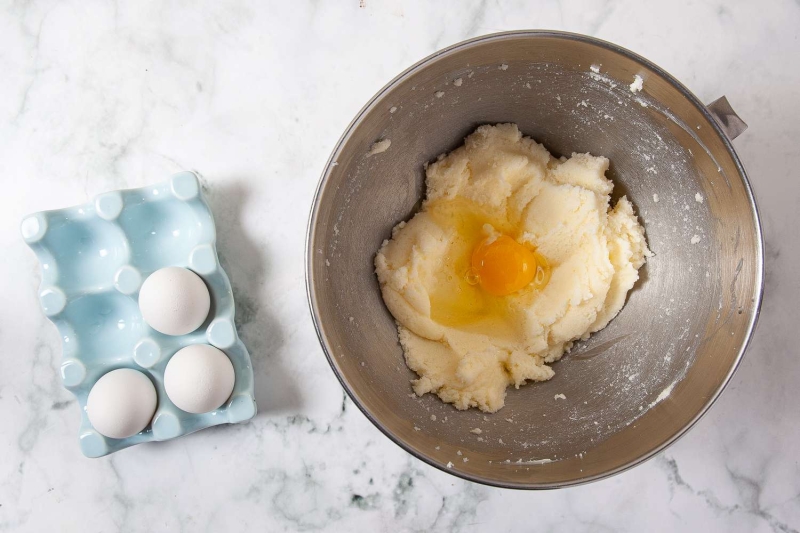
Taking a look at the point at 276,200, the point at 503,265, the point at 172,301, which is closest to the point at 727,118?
the point at 503,265

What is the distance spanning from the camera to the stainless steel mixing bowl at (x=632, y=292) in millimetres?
1227

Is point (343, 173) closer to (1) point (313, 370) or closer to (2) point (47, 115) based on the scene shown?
(1) point (313, 370)

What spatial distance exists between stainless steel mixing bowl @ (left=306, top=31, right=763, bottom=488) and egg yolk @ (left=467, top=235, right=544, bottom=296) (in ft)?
0.73

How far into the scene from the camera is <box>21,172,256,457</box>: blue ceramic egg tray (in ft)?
4.74

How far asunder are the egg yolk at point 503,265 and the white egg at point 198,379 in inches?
27.3

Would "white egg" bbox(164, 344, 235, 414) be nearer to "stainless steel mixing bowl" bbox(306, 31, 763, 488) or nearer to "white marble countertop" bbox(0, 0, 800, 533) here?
"white marble countertop" bbox(0, 0, 800, 533)

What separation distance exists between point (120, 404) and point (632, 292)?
1.30 meters

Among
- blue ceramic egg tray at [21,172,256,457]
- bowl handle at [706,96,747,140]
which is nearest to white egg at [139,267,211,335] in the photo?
blue ceramic egg tray at [21,172,256,457]

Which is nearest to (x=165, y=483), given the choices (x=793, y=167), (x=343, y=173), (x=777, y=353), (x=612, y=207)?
(x=343, y=173)

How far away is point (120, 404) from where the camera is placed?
140 cm

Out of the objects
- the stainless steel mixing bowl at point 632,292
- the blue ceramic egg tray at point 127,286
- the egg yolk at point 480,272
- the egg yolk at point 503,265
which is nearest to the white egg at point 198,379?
the blue ceramic egg tray at point 127,286

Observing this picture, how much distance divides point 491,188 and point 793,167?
0.86 m

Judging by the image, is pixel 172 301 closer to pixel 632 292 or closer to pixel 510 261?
pixel 510 261

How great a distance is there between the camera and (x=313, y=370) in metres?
1.55
